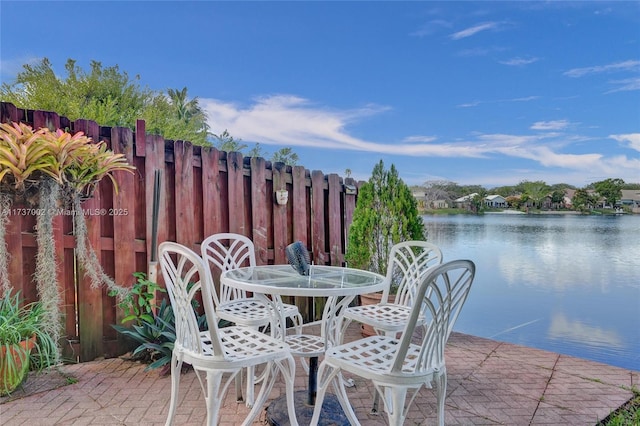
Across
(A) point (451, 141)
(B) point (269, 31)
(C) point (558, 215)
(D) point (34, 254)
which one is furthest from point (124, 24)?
(C) point (558, 215)

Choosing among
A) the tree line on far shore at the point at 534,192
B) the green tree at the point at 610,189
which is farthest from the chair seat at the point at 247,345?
the green tree at the point at 610,189

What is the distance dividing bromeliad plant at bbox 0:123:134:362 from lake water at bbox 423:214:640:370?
2.89 metres

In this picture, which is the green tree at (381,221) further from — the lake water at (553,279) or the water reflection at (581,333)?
the water reflection at (581,333)

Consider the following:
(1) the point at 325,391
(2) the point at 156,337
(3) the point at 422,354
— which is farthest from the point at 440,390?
(2) the point at 156,337

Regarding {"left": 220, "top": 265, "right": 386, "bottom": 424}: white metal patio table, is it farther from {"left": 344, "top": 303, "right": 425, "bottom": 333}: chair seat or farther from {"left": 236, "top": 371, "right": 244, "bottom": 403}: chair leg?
{"left": 236, "top": 371, "right": 244, "bottom": 403}: chair leg

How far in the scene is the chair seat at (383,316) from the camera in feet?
6.99

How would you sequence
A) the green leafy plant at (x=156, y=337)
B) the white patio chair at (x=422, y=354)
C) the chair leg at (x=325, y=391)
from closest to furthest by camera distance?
the white patio chair at (x=422, y=354)
the chair leg at (x=325, y=391)
the green leafy plant at (x=156, y=337)

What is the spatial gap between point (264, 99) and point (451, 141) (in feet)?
11.4

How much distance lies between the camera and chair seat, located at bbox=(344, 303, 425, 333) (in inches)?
83.8

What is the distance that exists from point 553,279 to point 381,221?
83.4 inches

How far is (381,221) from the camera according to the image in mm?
3670

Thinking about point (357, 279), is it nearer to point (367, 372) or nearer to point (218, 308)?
point (367, 372)

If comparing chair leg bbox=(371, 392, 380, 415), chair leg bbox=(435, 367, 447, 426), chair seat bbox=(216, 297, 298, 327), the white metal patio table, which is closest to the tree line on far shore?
the white metal patio table

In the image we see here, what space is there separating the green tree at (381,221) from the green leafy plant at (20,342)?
2574 millimetres
